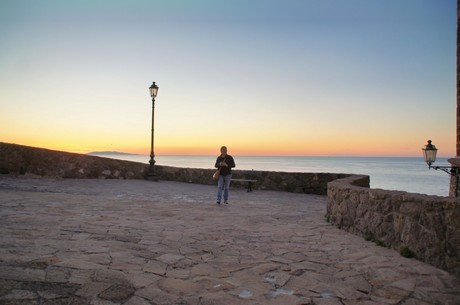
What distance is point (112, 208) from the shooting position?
7309mm

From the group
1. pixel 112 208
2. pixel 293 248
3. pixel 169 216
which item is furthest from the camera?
pixel 112 208

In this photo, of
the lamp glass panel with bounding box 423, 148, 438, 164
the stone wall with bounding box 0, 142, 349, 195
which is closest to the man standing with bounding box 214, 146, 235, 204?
the stone wall with bounding box 0, 142, 349, 195

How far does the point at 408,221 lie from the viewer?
4406mm

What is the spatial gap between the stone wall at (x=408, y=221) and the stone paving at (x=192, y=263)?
177mm

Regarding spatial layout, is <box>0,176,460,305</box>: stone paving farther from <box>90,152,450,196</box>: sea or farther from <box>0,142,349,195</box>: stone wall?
<box>90,152,450,196</box>: sea

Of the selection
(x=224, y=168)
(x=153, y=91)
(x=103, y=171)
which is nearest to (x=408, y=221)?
(x=224, y=168)

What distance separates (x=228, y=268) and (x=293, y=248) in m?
1.31

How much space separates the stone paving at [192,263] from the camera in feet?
9.66

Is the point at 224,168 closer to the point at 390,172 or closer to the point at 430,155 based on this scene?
the point at 430,155

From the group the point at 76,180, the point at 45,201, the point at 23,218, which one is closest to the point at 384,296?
the point at 23,218

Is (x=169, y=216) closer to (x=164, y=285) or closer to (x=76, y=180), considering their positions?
(x=164, y=285)

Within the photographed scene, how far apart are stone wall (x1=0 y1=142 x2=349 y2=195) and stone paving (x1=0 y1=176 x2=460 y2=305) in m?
5.74

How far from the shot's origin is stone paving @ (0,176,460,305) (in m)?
2.95

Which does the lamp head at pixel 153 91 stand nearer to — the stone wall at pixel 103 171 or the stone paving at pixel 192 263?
the stone wall at pixel 103 171
